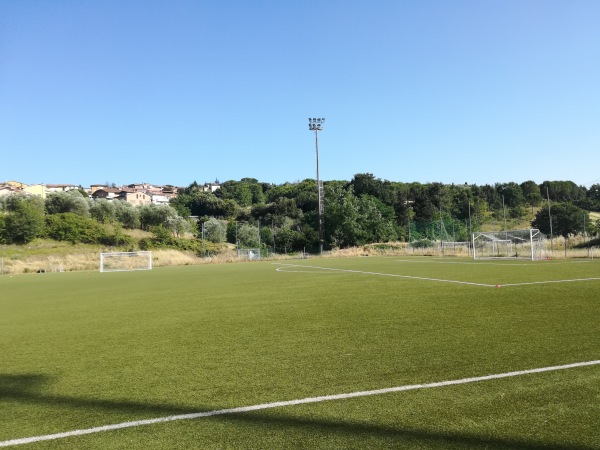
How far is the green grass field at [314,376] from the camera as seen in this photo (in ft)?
10.7

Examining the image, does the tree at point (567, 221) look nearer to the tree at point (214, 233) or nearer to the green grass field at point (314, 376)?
the green grass field at point (314, 376)

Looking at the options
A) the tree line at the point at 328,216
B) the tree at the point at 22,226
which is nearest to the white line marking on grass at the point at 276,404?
the tree line at the point at 328,216

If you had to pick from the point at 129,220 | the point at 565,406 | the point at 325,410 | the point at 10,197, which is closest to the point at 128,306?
the point at 325,410

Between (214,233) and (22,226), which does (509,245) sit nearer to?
(214,233)

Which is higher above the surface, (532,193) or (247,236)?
(532,193)

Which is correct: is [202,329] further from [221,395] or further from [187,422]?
[187,422]

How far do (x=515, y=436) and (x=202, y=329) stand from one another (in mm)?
5578

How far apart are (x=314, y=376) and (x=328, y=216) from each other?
174ft

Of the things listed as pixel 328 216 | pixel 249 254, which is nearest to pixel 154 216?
pixel 328 216

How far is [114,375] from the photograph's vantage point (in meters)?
5.04

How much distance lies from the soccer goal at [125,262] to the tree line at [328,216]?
18.5 meters

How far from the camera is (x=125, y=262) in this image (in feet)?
131

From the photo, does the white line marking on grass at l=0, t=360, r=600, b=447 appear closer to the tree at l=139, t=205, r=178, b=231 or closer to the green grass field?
the green grass field

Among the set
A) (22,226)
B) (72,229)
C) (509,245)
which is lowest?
(509,245)
